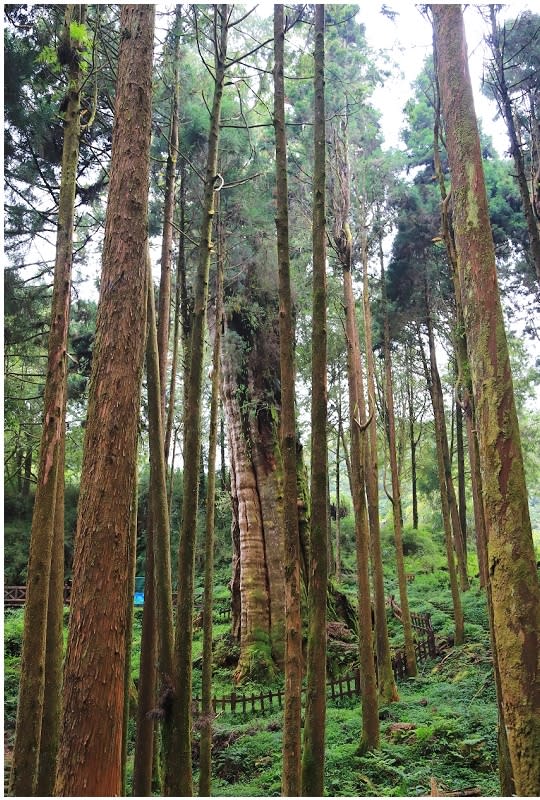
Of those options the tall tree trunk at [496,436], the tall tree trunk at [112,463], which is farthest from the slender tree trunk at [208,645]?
the tall tree trunk at [496,436]

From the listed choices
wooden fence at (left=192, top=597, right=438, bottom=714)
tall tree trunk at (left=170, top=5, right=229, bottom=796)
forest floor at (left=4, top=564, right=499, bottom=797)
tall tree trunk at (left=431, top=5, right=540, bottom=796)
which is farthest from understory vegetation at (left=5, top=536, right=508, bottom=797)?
tall tree trunk at (left=431, top=5, right=540, bottom=796)

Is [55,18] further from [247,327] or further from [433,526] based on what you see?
[433,526]

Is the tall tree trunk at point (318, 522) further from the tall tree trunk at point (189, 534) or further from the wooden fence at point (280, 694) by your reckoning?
the wooden fence at point (280, 694)

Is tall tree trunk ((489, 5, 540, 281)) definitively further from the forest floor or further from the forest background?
the forest floor

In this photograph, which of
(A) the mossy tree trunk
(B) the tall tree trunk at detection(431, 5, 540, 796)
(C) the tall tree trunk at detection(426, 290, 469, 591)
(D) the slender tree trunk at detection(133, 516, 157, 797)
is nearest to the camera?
(B) the tall tree trunk at detection(431, 5, 540, 796)

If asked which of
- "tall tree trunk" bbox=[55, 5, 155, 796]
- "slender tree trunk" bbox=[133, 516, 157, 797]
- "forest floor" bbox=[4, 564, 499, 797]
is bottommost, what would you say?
"forest floor" bbox=[4, 564, 499, 797]

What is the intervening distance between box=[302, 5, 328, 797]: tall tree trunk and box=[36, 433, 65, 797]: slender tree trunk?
208 cm

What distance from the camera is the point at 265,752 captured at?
7.84 metres

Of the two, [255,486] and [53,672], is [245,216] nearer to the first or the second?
[255,486]

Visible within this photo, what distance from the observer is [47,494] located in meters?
5.00

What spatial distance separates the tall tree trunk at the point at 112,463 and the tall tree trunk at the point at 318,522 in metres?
1.81

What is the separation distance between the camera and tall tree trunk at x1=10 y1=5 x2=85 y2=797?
4.37m

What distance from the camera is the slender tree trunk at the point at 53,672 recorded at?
4.77 meters

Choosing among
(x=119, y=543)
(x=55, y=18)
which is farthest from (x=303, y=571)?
(x=55, y=18)
